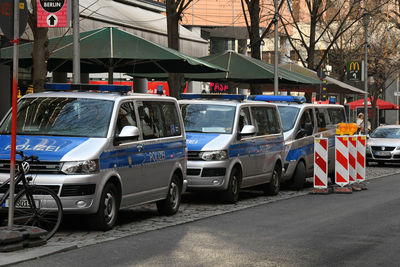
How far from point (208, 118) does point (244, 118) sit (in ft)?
2.50

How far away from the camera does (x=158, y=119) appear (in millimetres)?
13359

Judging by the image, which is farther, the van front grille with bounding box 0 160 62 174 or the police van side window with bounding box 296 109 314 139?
the police van side window with bounding box 296 109 314 139

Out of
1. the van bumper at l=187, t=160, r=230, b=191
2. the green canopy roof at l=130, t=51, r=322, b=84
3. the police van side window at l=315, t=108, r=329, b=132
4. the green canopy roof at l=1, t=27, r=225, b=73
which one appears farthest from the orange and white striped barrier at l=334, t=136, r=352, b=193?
the green canopy roof at l=130, t=51, r=322, b=84

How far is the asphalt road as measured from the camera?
358 inches

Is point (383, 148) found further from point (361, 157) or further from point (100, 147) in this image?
point (100, 147)

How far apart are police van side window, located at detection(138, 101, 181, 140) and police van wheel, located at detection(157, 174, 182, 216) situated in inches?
30.3

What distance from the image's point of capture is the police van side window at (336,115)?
22386 mm

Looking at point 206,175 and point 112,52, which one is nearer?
point 206,175

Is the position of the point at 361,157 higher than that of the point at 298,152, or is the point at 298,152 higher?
the point at 298,152

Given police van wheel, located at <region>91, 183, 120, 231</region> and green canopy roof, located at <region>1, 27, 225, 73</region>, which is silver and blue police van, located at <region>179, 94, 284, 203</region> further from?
police van wheel, located at <region>91, 183, 120, 231</region>

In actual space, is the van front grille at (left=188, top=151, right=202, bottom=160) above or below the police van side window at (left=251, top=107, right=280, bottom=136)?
below

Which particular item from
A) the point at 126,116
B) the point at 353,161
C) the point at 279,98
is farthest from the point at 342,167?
the point at 126,116

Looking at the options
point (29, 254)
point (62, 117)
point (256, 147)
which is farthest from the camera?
point (256, 147)

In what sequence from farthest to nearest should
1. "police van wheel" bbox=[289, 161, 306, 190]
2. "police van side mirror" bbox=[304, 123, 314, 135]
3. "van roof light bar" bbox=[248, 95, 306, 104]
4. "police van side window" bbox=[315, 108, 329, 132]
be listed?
"police van side window" bbox=[315, 108, 329, 132] < "van roof light bar" bbox=[248, 95, 306, 104] < "police van side mirror" bbox=[304, 123, 314, 135] < "police van wheel" bbox=[289, 161, 306, 190]
